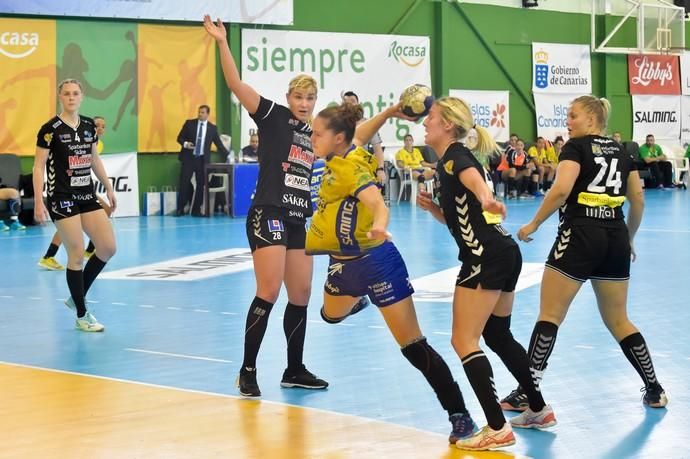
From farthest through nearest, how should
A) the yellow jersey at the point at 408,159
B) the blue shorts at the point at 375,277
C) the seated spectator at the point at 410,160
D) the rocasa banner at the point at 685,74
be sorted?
1. the rocasa banner at the point at 685,74
2. the yellow jersey at the point at 408,159
3. the seated spectator at the point at 410,160
4. the blue shorts at the point at 375,277

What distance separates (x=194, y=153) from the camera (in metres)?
21.3

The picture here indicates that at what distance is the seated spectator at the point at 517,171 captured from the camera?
2588cm

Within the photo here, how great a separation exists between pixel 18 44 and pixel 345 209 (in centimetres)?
1581

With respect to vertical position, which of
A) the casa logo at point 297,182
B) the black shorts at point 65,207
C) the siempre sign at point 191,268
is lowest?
the siempre sign at point 191,268

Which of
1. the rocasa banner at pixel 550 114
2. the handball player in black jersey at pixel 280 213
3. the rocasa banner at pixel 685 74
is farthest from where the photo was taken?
the rocasa banner at pixel 685 74

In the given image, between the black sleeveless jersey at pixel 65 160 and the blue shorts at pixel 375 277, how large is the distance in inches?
142

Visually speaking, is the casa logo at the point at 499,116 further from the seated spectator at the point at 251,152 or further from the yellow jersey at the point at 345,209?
the yellow jersey at the point at 345,209

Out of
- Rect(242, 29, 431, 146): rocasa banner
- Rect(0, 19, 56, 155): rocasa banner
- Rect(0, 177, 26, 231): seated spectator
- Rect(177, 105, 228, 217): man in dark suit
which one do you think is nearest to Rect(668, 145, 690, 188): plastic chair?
Rect(242, 29, 431, 146): rocasa banner

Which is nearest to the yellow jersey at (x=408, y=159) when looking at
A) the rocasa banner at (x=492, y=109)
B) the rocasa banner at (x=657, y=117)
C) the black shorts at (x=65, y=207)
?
the rocasa banner at (x=492, y=109)

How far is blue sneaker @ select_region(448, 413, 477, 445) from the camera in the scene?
5297mm

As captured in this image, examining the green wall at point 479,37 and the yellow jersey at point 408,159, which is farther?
the green wall at point 479,37

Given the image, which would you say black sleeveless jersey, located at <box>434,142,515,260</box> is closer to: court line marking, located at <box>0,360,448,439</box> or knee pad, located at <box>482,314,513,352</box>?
knee pad, located at <box>482,314,513,352</box>

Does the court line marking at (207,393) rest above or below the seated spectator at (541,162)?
below

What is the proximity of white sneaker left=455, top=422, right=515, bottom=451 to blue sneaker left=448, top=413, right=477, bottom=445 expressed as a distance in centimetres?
5
